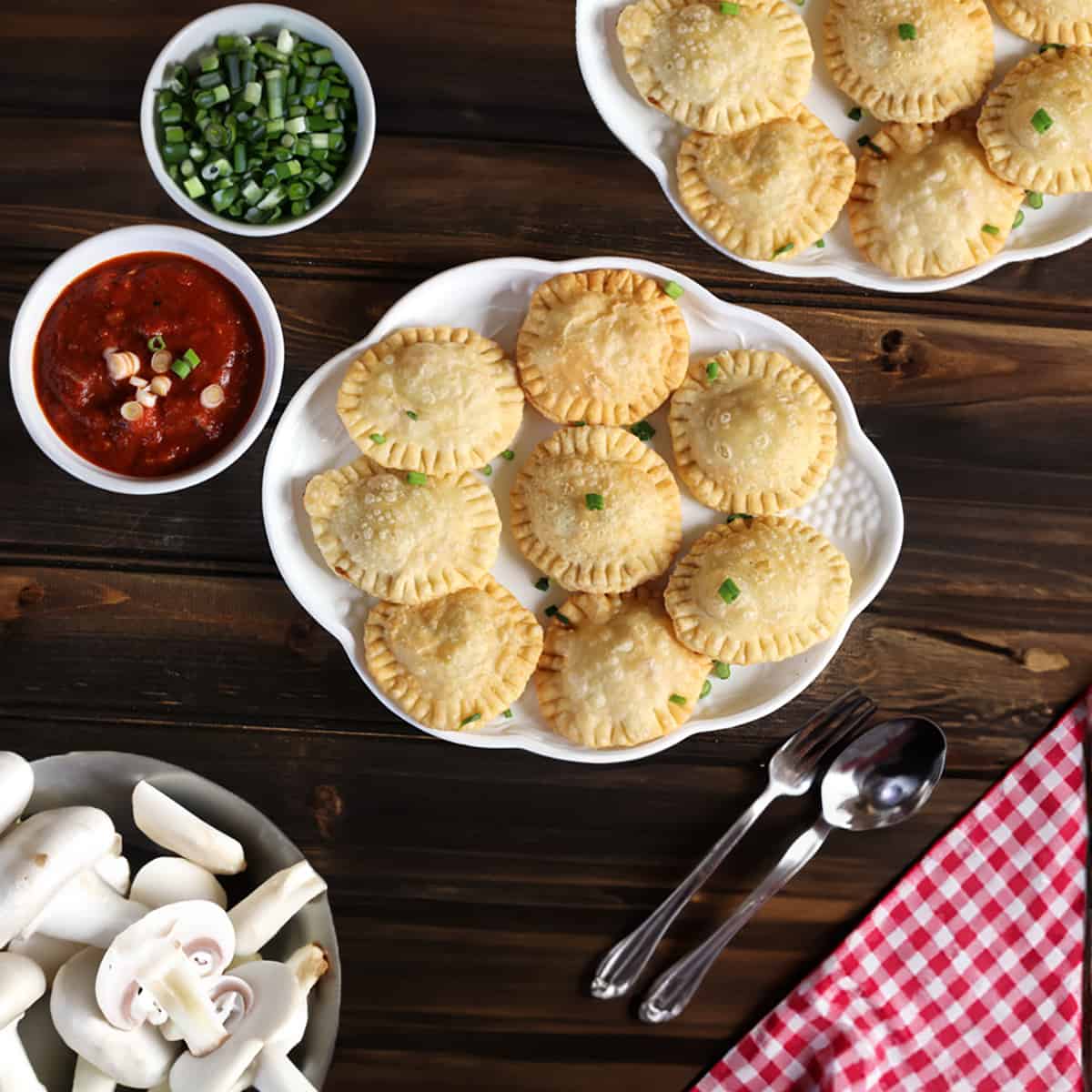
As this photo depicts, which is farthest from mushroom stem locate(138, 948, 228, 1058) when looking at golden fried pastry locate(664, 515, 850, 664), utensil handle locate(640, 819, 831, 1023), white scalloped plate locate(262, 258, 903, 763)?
golden fried pastry locate(664, 515, 850, 664)

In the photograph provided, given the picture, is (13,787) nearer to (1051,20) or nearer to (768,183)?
(768,183)

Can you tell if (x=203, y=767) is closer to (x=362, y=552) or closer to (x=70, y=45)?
(x=362, y=552)

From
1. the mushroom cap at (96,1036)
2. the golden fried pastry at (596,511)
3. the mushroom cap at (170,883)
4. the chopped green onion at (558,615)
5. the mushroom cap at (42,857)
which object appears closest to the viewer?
the mushroom cap at (42,857)

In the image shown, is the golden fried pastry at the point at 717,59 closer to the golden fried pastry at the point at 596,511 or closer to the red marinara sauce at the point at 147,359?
the golden fried pastry at the point at 596,511

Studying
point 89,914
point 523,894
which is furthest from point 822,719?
point 89,914

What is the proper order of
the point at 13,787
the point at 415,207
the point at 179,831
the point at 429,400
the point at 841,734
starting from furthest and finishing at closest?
the point at 841,734, the point at 415,207, the point at 429,400, the point at 179,831, the point at 13,787

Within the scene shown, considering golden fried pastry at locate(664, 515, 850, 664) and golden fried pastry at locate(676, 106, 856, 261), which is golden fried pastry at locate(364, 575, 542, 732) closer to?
golden fried pastry at locate(664, 515, 850, 664)

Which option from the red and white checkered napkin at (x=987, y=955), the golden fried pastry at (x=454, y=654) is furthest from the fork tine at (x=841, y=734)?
the golden fried pastry at (x=454, y=654)

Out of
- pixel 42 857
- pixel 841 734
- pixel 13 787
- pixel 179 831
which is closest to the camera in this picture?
pixel 42 857
